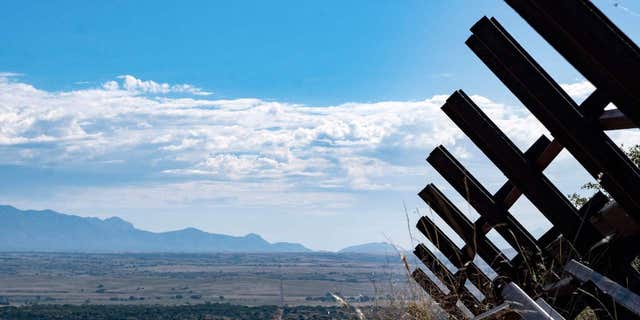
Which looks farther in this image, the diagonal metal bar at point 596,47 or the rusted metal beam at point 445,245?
the rusted metal beam at point 445,245

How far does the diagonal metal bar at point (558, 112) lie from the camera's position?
140 inches

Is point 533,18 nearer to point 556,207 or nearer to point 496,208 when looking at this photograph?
point 556,207

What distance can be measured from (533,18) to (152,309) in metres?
147

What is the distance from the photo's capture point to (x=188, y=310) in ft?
447

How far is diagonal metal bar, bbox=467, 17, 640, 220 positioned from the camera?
11.7 feet

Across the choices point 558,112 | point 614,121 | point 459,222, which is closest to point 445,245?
point 459,222

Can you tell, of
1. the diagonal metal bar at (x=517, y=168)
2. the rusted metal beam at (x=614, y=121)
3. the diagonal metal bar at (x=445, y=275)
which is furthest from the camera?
the diagonal metal bar at (x=445, y=275)

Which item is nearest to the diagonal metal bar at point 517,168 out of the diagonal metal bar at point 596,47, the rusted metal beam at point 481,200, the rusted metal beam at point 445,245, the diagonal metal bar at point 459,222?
the rusted metal beam at point 481,200

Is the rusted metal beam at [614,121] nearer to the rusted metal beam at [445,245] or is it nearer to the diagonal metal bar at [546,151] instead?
the diagonal metal bar at [546,151]

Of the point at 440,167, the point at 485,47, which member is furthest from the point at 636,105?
the point at 440,167

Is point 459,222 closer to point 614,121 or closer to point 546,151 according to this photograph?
point 546,151

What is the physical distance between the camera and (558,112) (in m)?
3.75

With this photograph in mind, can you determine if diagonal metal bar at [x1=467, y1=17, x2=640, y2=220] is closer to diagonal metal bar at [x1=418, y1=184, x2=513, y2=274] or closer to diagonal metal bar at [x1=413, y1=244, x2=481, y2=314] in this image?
diagonal metal bar at [x1=418, y1=184, x2=513, y2=274]

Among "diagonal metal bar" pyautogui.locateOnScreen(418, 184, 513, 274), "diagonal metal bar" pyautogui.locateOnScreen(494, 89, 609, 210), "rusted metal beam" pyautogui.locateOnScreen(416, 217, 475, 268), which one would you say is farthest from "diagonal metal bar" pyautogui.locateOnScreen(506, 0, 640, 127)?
"rusted metal beam" pyautogui.locateOnScreen(416, 217, 475, 268)
